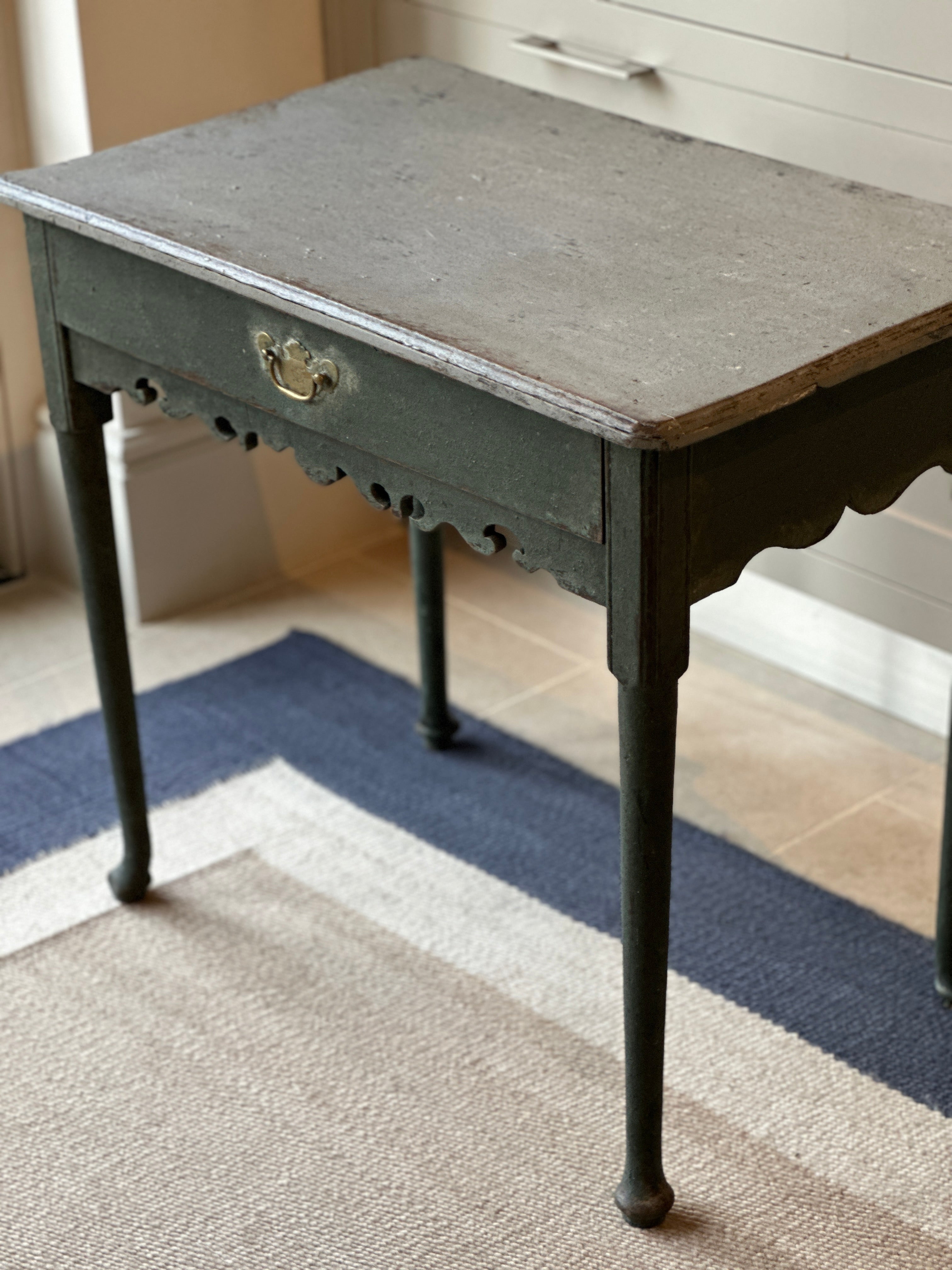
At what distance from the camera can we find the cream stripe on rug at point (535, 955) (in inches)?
64.9

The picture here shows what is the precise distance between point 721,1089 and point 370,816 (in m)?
0.63

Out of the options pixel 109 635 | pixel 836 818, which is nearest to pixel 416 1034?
pixel 109 635

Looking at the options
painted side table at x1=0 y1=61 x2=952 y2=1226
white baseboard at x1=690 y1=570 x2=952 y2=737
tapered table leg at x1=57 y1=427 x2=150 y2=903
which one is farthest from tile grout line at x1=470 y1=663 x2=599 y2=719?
painted side table at x1=0 y1=61 x2=952 y2=1226

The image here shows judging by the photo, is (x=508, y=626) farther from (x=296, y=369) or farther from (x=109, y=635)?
(x=296, y=369)

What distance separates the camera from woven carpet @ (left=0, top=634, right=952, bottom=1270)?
61.9 inches

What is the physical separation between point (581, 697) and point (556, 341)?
1.19 m

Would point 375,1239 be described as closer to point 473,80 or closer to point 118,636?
point 118,636

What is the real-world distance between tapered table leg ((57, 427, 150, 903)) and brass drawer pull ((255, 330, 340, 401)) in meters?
0.35

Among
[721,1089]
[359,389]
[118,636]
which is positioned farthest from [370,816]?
[359,389]

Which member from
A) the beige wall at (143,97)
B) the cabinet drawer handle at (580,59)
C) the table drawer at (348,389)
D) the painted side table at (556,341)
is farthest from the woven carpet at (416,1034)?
the cabinet drawer handle at (580,59)

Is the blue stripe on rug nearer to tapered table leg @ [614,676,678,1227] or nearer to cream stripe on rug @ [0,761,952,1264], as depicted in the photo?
cream stripe on rug @ [0,761,952,1264]

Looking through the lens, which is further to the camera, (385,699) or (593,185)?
(385,699)

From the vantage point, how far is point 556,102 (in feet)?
6.07

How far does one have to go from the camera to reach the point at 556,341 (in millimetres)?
1311
